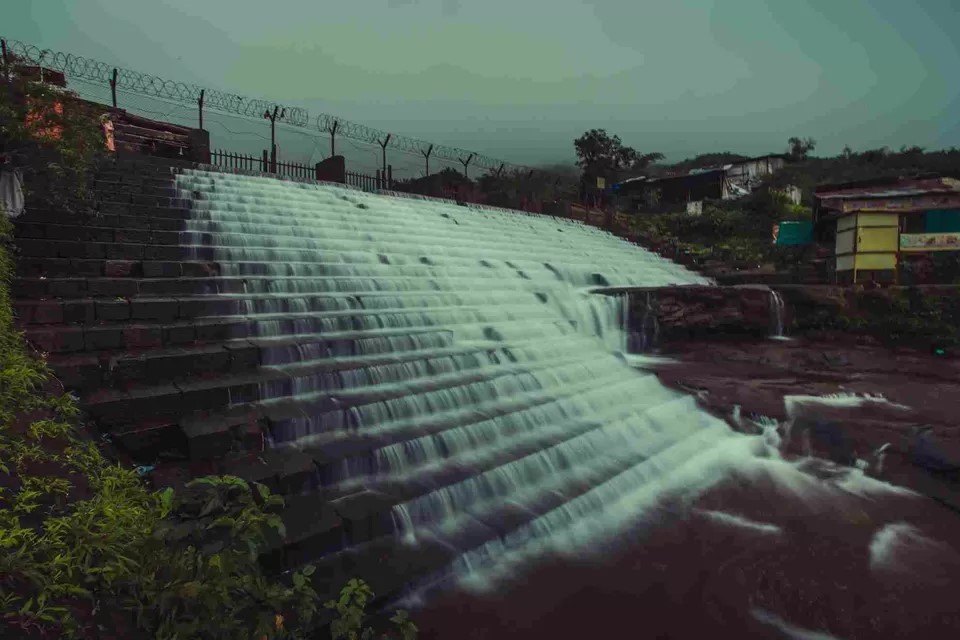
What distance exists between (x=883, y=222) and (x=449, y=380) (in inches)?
428

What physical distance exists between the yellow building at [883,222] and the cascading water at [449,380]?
598cm

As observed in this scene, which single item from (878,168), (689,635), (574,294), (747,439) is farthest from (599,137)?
(689,635)

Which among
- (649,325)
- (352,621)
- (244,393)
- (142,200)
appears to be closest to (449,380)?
(244,393)

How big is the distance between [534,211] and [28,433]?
19612 mm

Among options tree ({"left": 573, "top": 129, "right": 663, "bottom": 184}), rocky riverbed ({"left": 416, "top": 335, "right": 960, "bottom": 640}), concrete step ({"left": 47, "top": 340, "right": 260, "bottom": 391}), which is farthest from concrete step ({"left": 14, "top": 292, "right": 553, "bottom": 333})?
tree ({"left": 573, "top": 129, "right": 663, "bottom": 184})

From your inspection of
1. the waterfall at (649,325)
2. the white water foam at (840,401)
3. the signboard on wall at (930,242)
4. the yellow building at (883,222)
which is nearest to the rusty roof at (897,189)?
the yellow building at (883,222)

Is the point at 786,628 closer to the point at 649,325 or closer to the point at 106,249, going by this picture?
the point at 649,325

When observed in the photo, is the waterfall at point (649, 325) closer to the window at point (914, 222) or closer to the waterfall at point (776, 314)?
the waterfall at point (776, 314)

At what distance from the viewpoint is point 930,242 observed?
10.6 metres

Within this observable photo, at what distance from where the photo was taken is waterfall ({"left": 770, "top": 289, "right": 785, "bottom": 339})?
988 centimetres

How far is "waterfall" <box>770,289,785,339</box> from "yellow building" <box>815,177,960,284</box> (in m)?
2.83

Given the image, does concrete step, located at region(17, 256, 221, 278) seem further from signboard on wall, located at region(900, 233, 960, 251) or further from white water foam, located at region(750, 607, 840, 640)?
signboard on wall, located at region(900, 233, 960, 251)

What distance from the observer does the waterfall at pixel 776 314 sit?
9875 millimetres

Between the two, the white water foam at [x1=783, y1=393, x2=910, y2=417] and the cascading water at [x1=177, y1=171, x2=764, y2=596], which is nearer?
the cascading water at [x1=177, y1=171, x2=764, y2=596]
